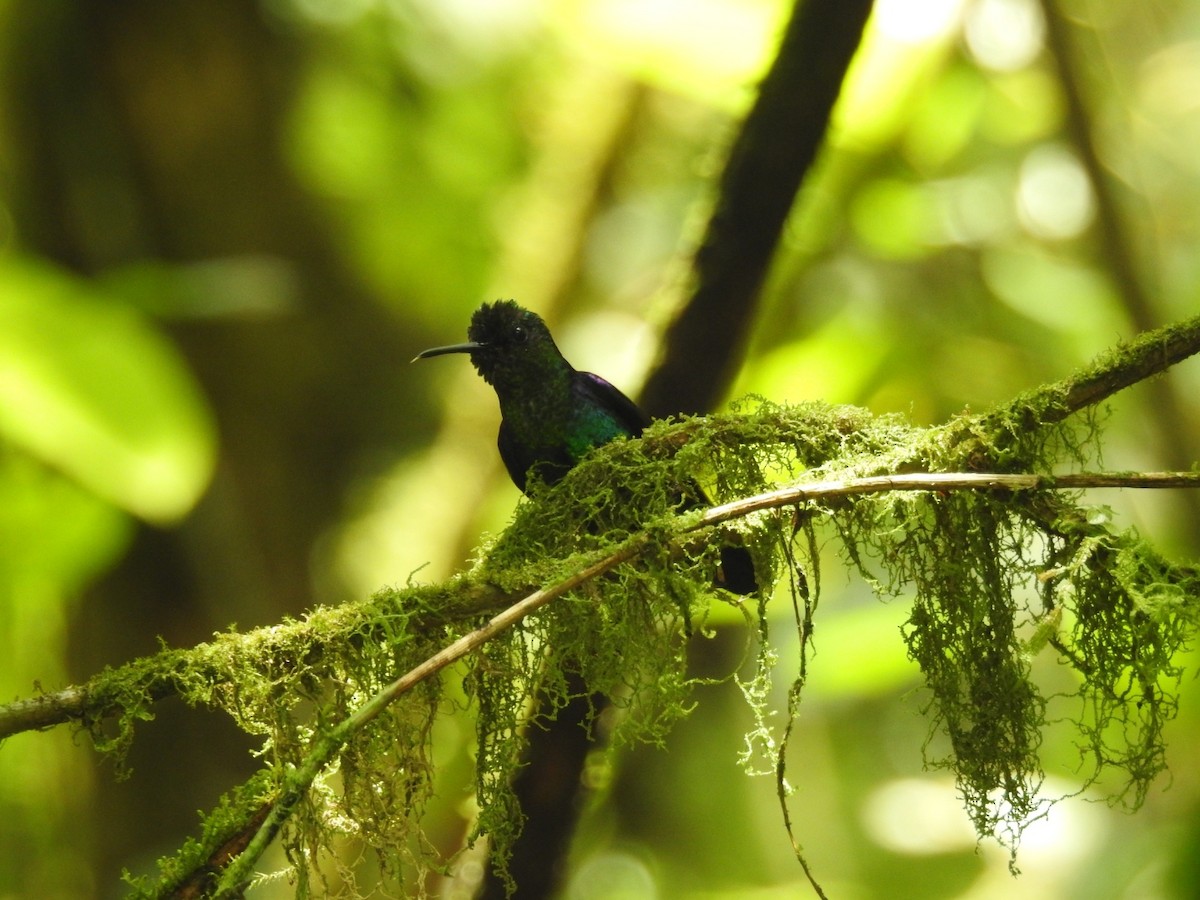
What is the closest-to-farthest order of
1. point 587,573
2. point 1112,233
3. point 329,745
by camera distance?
point 329,745 → point 587,573 → point 1112,233

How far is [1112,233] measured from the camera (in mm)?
3271

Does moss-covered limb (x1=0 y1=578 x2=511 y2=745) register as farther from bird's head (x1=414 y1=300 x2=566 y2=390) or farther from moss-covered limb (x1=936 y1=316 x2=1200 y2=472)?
bird's head (x1=414 y1=300 x2=566 y2=390)

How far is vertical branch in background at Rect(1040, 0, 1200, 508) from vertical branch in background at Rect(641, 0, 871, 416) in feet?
4.16

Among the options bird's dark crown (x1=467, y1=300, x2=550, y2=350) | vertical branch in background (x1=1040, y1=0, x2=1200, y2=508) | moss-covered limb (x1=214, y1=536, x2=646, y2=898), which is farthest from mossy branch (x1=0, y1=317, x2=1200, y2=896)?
vertical branch in background (x1=1040, y1=0, x2=1200, y2=508)

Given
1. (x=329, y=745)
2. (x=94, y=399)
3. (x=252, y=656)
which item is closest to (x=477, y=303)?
(x=94, y=399)

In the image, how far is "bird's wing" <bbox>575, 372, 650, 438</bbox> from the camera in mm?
2805

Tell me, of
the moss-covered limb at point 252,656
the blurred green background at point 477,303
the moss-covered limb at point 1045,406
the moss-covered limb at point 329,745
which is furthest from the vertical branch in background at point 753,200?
the moss-covered limb at point 329,745

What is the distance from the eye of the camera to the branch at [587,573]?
1317 mm

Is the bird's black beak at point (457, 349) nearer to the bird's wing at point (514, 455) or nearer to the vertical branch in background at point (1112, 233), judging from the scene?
the bird's wing at point (514, 455)

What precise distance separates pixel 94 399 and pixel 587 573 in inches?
65.3

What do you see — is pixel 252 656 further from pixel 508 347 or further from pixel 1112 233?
pixel 1112 233

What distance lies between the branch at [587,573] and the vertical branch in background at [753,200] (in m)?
0.87

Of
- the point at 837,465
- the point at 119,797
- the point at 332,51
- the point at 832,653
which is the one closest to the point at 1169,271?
the point at 832,653

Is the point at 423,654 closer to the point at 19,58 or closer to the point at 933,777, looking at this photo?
the point at 933,777
